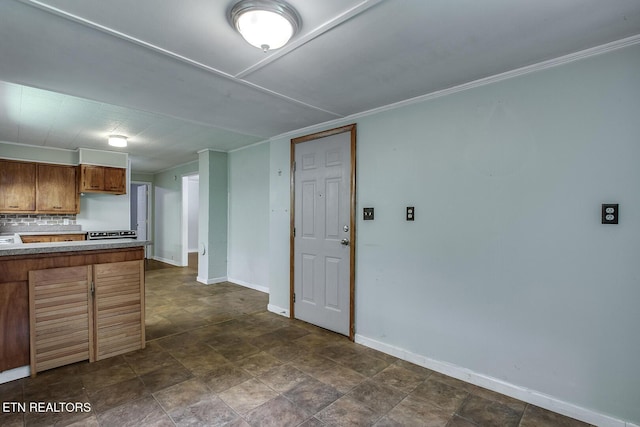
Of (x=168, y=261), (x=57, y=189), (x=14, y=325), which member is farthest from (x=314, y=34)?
(x=168, y=261)

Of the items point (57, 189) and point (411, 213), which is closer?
point (411, 213)

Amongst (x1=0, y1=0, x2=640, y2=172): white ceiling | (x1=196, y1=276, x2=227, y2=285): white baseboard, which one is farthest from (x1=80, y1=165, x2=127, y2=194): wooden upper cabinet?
(x1=0, y1=0, x2=640, y2=172): white ceiling

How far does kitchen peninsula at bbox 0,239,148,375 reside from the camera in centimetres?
240

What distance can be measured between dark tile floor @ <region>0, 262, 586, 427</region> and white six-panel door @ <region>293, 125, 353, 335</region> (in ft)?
1.20

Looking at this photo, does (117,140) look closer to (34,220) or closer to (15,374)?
(34,220)

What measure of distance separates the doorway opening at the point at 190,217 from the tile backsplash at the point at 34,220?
Result: 6.54ft

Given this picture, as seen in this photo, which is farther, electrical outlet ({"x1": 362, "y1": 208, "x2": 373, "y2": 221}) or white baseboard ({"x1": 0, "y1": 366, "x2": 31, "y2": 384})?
electrical outlet ({"x1": 362, "y1": 208, "x2": 373, "y2": 221})

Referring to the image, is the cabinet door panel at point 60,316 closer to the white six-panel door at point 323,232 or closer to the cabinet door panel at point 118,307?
the cabinet door panel at point 118,307

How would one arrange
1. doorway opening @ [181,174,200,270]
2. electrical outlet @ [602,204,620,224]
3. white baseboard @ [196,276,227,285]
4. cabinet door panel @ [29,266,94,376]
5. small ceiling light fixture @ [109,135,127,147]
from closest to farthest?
electrical outlet @ [602,204,620,224] → cabinet door panel @ [29,266,94,376] → small ceiling light fixture @ [109,135,127,147] → white baseboard @ [196,276,227,285] → doorway opening @ [181,174,200,270]

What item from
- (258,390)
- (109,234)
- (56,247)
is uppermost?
(56,247)

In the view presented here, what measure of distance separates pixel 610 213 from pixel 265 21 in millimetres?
2279

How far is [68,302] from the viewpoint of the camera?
8.54 feet

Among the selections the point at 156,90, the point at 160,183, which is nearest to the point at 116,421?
the point at 156,90

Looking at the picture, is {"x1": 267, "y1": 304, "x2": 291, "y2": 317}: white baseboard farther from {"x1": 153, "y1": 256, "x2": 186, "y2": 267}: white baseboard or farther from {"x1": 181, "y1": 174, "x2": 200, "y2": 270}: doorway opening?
{"x1": 153, "y1": 256, "x2": 186, "y2": 267}: white baseboard
